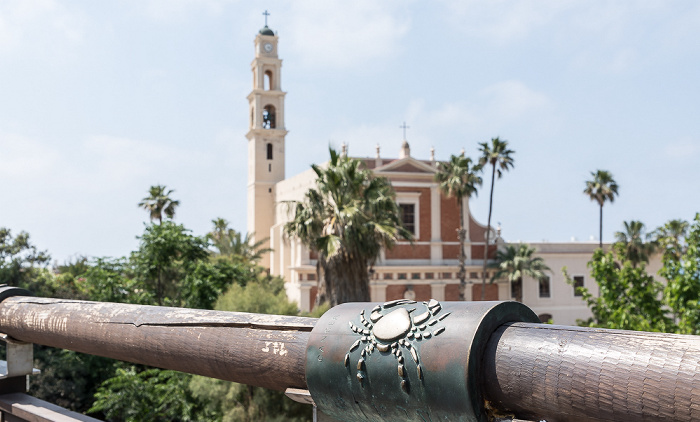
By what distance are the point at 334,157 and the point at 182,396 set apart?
7.43 meters

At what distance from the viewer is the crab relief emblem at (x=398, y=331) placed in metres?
1.19

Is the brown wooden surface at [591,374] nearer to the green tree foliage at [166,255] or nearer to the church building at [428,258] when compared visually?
the green tree foliage at [166,255]

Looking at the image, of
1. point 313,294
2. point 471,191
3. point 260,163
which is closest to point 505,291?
point 471,191

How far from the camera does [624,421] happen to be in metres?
1.00

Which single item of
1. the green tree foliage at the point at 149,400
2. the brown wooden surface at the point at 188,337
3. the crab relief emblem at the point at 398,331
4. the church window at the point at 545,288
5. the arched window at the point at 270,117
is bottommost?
the green tree foliage at the point at 149,400

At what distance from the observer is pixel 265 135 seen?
39562mm

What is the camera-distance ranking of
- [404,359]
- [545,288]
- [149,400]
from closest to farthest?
[404,359] < [149,400] < [545,288]

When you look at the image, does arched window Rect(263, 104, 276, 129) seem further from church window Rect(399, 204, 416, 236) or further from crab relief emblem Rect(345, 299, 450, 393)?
crab relief emblem Rect(345, 299, 450, 393)

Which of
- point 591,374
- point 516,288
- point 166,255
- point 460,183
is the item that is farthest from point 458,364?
point 516,288

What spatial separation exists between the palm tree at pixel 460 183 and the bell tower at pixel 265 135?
483 inches

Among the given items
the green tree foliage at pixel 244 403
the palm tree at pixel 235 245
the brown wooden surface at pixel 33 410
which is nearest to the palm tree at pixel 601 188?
the palm tree at pixel 235 245

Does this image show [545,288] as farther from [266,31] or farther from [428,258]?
[266,31]

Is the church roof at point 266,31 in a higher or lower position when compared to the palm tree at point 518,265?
higher

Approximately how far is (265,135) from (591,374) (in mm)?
39224
